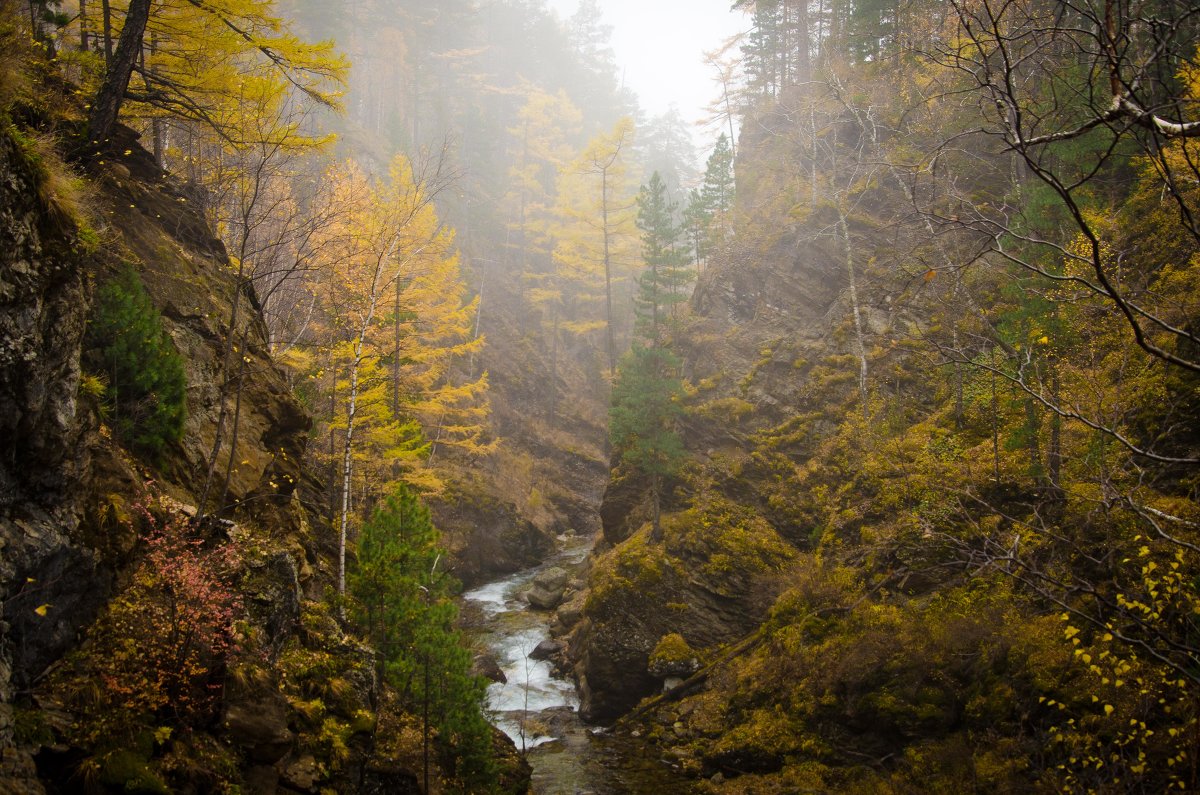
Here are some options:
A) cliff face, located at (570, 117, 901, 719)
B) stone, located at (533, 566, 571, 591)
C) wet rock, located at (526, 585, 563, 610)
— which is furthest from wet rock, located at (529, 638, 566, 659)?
stone, located at (533, 566, 571, 591)

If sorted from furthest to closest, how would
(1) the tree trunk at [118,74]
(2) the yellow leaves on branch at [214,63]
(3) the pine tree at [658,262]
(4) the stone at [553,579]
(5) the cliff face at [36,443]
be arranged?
(3) the pine tree at [658,262]
(4) the stone at [553,579]
(2) the yellow leaves on branch at [214,63]
(1) the tree trunk at [118,74]
(5) the cliff face at [36,443]

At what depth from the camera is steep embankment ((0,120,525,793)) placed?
6.61m

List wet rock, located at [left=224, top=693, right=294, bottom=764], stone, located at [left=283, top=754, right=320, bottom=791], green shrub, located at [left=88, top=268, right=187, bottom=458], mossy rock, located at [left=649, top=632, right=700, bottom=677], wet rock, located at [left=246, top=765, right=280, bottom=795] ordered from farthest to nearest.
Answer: mossy rock, located at [left=649, top=632, right=700, bottom=677], green shrub, located at [left=88, top=268, right=187, bottom=458], stone, located at [left=283, top=754, right=320, bottom=791], wet rock, located at [left=224, top=693, right=294, bottom=764], wet rock, located at [left=246, top=765, right=280, bottom=795]

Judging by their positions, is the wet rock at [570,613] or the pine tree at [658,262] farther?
the pine tree at [658,262]

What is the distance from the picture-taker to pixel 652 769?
14422 mm

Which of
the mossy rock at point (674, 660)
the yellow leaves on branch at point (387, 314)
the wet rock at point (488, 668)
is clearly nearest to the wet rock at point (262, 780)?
the yellow leaves on branch at point (387, 314)

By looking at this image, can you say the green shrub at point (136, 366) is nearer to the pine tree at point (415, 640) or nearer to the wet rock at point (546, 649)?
the pine tree at point (415, 640)

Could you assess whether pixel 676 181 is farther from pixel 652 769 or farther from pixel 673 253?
pixel 652 769

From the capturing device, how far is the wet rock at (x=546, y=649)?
20500 millimetres

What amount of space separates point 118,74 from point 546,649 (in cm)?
1821

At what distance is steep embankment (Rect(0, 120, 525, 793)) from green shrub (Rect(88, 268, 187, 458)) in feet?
1.02

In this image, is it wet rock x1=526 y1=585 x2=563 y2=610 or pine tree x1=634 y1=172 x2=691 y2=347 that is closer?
wet rock x1=526 y1=585 x2=563 y2=610

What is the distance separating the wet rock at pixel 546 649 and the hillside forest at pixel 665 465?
0.73 ft

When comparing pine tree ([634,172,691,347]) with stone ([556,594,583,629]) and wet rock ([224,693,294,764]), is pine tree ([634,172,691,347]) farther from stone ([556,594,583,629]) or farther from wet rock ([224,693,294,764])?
wet rock ([224,693,294,764])
